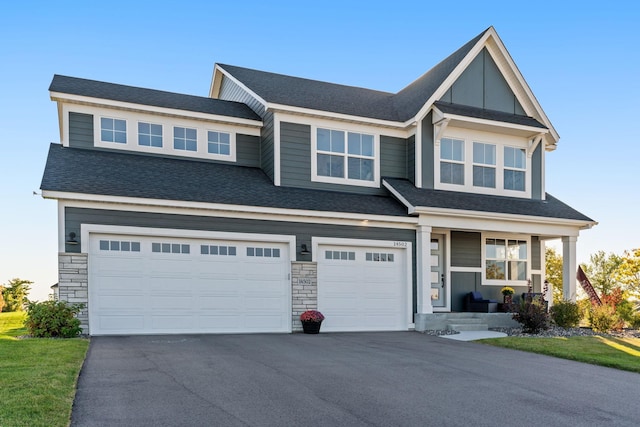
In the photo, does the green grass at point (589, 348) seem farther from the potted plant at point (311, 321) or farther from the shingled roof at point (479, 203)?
the shingled roof at point (479, 203)

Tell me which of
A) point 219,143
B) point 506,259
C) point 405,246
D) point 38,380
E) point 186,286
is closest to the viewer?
point 38,380

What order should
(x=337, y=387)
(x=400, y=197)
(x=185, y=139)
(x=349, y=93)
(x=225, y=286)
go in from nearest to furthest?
(x=337, y=387) → (x=225, y=286) → (x=400, y=197) → (x=185, y=139) → (x=349, y=93)

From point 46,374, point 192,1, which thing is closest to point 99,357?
point 46,374

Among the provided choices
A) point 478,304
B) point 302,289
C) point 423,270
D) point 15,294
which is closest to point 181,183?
point 302,289

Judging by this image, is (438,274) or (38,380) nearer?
(38,380)

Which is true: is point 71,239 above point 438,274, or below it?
above

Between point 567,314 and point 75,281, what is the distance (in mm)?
13345

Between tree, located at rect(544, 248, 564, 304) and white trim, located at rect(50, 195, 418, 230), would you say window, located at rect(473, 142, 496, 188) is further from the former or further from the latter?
tree, located at rect(544, 248, 564, 304)

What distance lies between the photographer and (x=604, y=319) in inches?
600

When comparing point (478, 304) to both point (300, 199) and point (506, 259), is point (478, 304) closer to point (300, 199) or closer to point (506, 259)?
point (506, 259)

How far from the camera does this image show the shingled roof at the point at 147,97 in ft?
50.0

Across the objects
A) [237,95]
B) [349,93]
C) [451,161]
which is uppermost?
[349,93]

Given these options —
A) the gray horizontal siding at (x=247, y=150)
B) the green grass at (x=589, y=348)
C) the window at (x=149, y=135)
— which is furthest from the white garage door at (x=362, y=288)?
the window at (x=149, y=135)

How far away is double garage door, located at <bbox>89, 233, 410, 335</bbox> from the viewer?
1263 cm
